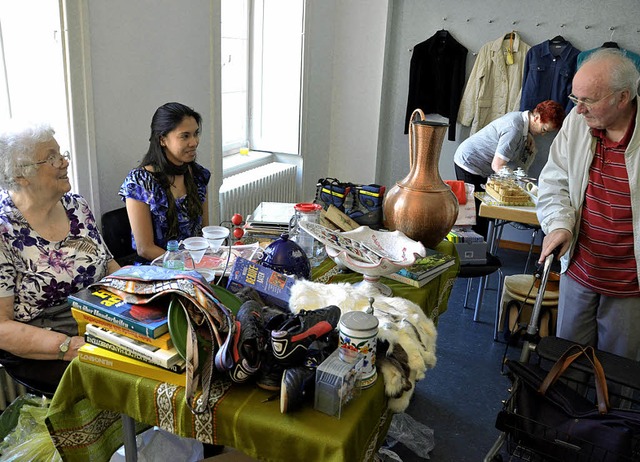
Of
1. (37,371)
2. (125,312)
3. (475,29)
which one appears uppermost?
(475,29)

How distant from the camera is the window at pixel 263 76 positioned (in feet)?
13.0

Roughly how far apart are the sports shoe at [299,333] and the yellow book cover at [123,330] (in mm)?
245

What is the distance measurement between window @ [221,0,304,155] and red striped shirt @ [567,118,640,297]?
8.77 feet

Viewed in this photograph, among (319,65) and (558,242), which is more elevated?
(319,65)

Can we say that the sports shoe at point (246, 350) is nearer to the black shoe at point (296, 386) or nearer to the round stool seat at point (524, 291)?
the black shoe at point (296, 386)

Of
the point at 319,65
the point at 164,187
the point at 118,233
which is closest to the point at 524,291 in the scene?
the point at 164,187

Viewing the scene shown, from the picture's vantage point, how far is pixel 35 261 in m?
1.68

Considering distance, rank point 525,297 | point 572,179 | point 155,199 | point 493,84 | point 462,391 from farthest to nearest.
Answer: point 493,84, point 525,297, point 462,391, point 155,199, point 572,179

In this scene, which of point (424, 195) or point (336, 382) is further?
point (424, 195)

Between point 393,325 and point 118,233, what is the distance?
153 centimetres

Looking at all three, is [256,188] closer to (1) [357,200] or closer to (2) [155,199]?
(2) [155,199]

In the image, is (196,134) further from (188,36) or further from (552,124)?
(552,124)

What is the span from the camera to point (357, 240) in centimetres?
171

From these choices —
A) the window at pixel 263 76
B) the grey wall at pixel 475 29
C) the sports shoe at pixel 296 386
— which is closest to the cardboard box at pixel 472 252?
the sports shoe at pixel 296 386
